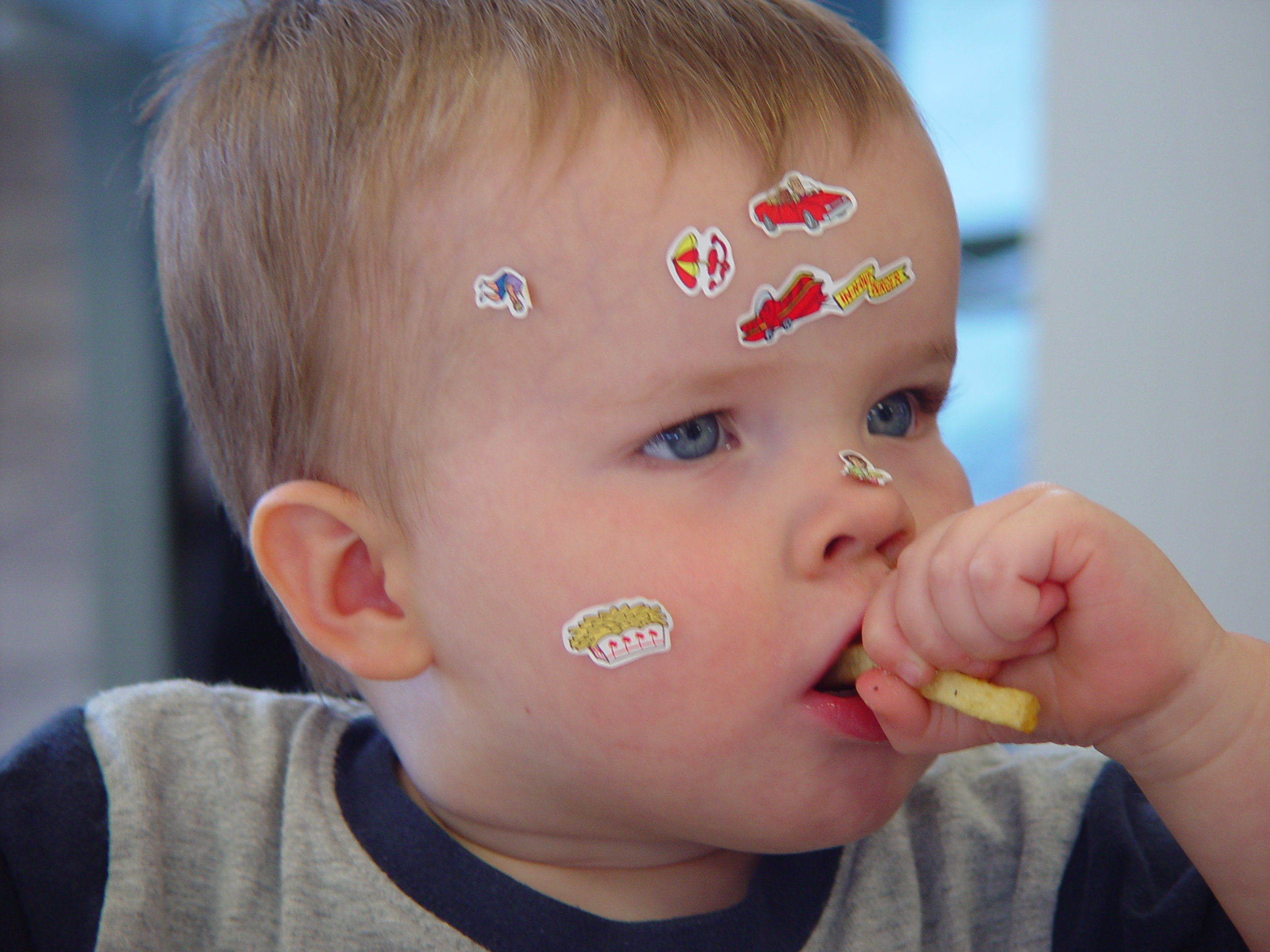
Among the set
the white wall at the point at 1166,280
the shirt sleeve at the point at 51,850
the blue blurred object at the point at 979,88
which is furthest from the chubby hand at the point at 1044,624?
the blue blurred object at the point at 979,88

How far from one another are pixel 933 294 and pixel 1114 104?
3.85 ft

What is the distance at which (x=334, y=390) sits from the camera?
0.77 meters

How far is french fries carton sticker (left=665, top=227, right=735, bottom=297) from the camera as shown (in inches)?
26.8

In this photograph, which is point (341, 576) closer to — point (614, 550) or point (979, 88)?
point (614, 550)

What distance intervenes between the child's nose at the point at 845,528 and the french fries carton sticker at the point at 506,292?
0.22 meters

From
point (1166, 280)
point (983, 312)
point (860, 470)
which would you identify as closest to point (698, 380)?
point (860, 470)

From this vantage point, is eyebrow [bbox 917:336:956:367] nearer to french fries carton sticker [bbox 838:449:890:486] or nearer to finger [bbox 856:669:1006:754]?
french fries carton sticker [bbox 838:449:890:486]

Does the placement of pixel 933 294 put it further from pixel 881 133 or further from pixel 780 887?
pixel 780 887

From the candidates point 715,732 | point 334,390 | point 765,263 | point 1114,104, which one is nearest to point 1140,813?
point 715,732

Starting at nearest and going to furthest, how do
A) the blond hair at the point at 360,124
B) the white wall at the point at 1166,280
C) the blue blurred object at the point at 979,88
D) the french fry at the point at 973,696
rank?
1. the french fry at the point at 973,696
2. the blond hair at the point at 360,124
3. the white wall at the point at 1166,280
4. the blue blurred object at the point at 979,88

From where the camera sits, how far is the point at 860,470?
700 millimetres

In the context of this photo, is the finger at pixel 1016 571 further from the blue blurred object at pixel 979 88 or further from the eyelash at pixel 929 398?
the blue blurred object at pixel 979 88

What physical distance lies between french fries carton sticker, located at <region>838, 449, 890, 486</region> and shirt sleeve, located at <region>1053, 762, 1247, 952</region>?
1.24 feet

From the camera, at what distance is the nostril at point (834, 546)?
69 centimetres
